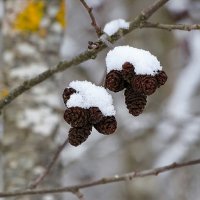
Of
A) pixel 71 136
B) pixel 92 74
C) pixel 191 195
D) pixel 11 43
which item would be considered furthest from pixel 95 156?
pixel 71 136

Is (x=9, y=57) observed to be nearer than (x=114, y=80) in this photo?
No

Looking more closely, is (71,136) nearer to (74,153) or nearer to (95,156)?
(74,153)

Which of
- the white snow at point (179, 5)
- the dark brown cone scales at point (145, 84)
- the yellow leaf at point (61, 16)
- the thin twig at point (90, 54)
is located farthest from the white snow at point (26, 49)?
the white snow at point (179, 5)

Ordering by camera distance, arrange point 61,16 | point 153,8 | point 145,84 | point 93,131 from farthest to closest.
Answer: point 93,131, point 61,16, point 153,8, point 145,84

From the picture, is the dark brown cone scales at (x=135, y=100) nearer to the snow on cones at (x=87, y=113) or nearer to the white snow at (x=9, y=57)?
the snow on cones at (x=87, y=113)

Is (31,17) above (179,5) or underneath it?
underneath

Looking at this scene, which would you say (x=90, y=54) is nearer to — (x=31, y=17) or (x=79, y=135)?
(x=79, y=135)

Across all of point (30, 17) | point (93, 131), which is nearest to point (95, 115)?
point (30, 17)

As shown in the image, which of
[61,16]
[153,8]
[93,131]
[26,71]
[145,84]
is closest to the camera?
[145,84]
